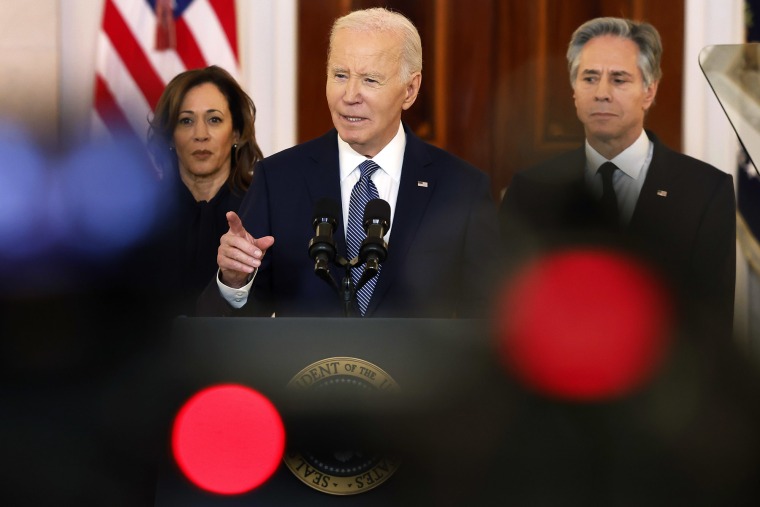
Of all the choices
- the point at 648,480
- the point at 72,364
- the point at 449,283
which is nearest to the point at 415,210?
the point at 449,283

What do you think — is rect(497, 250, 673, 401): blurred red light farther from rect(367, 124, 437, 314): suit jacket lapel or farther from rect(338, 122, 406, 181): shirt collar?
rect(338, 122, 406, 181): shirt collar

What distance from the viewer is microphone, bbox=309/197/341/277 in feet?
5.52

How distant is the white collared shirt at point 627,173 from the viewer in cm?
293

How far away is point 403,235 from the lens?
93.1 inches

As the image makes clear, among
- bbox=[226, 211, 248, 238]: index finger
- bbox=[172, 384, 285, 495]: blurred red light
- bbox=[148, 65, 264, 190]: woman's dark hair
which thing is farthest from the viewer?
bbox=[148, 65, 264, 190]: woman's dark hair

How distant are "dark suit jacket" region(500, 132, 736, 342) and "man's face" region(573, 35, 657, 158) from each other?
0.09 meters

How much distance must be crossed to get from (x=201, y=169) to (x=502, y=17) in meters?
1.61

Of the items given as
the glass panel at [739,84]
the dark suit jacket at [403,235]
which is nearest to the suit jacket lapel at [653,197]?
the dark suit jacket at [403,235]

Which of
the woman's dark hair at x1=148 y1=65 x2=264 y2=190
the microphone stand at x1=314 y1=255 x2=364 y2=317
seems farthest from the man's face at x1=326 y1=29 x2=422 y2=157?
the woman's dark hair at x1=148 y1=65 x2=264 y2=190

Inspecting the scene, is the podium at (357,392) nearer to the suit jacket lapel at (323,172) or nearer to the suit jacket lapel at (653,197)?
the suit jacket lapel at (323,172)

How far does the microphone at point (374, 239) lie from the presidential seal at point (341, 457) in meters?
0.18

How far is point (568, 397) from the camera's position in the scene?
1.59m

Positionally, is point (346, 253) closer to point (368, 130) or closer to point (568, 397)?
point (368, 130)

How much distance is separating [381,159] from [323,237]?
0.80 metres
